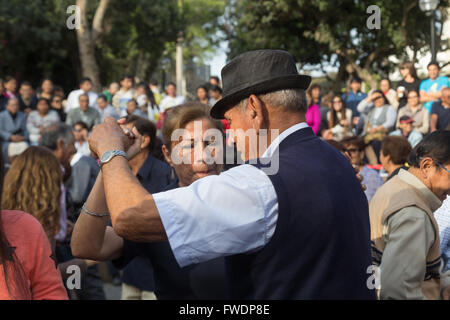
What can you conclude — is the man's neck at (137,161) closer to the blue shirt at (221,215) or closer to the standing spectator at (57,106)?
the blue shirt at (221,215)

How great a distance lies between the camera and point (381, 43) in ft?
72.7

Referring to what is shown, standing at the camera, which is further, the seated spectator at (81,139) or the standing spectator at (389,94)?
the standing spectator at (389,94)

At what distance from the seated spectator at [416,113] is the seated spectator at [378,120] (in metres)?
0.18

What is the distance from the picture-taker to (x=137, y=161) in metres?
4.53

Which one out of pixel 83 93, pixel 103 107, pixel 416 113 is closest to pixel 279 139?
pixel 416 113

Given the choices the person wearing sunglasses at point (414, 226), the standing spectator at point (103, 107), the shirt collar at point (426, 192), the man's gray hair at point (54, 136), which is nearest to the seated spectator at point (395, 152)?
the person wearing sunglasses at point (414, 226)

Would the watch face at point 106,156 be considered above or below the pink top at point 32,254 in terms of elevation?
above

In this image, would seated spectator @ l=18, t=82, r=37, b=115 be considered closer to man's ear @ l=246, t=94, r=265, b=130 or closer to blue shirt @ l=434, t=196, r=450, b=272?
blue shirt @ l=434, t=196, r=450, b=272

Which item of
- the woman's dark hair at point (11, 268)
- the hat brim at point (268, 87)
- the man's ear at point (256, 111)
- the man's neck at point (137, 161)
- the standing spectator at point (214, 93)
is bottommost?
the woman's dark hair at point (11, 268)

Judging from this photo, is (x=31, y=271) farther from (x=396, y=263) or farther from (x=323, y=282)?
(x=396, y=263)

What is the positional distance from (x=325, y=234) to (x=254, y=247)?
0.23 meters

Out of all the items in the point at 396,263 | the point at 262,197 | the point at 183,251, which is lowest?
the point at 396,263

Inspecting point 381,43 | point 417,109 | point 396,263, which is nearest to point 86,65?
point 417,109

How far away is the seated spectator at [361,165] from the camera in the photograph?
5.75 m
